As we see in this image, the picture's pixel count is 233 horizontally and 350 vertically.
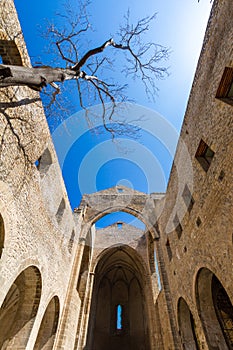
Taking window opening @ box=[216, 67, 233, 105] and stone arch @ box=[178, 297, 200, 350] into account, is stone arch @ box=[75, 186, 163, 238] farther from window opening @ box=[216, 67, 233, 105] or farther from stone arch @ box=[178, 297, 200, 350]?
window opening @ box=[216, 67, 233, 105]

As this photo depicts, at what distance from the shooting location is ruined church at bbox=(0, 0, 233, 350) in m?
4.42

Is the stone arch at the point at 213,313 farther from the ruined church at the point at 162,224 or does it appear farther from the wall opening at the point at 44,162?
the wall opening at the point at 44,162

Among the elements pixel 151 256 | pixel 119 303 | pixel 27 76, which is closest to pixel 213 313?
pixel 27 76

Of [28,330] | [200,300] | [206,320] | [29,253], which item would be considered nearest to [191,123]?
[200,300]

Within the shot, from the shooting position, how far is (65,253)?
8.93m

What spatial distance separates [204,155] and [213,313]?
16.2 feet

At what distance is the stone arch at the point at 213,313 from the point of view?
5.23 m

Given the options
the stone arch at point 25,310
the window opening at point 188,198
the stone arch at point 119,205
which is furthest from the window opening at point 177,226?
the stone arch at point 25,310

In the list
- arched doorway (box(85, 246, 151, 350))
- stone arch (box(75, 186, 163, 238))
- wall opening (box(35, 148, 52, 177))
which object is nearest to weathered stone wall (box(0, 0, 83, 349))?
wall opening (box(35, 148, 52, 177))

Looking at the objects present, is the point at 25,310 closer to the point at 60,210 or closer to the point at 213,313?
the point at 60,210

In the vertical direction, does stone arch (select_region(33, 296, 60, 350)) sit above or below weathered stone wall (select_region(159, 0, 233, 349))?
below

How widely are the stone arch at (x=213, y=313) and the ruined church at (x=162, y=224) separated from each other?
0.10 ft

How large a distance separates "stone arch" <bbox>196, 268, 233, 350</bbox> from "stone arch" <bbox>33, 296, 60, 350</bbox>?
575 centimetres

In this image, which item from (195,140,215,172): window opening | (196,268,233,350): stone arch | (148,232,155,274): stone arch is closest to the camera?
(196,268,233,350): stone arch
